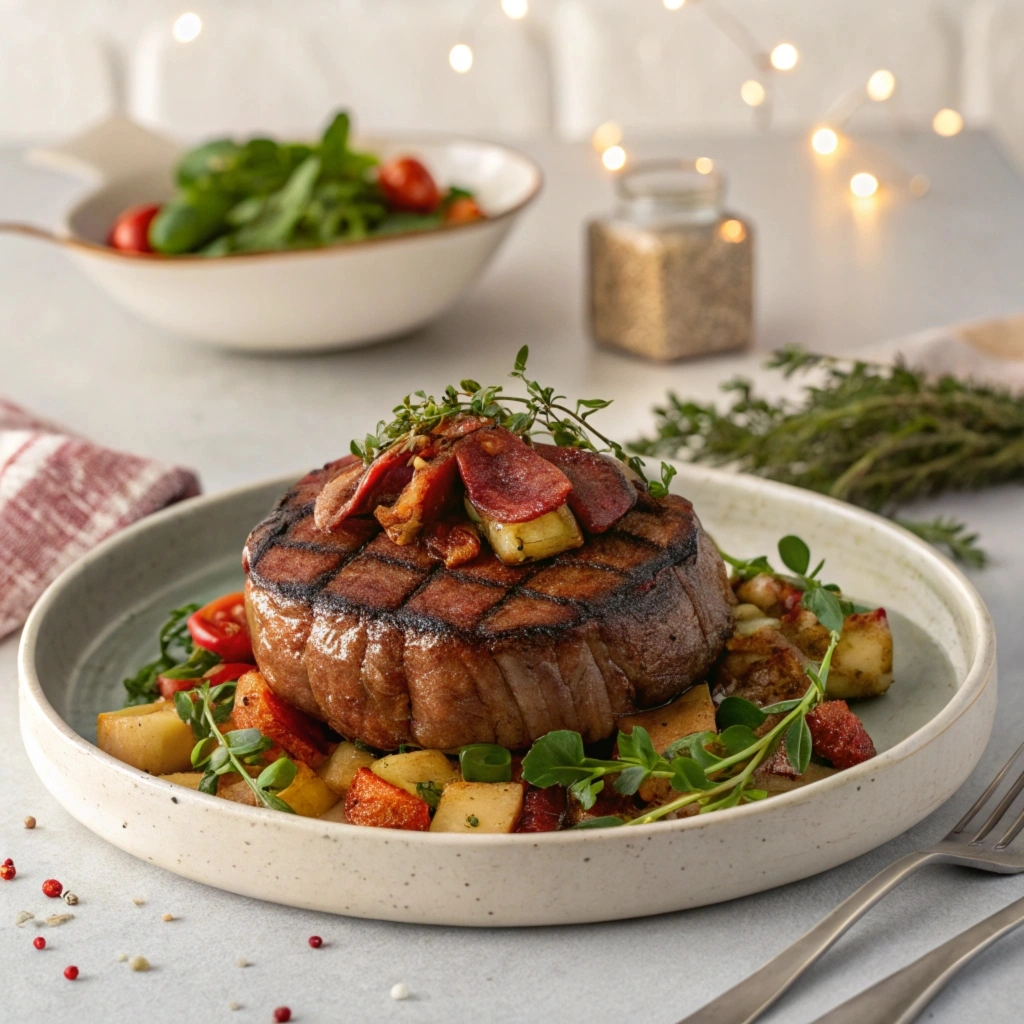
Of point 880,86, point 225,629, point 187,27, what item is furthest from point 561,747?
point 880,86

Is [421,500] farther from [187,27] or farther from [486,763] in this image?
[187,27]

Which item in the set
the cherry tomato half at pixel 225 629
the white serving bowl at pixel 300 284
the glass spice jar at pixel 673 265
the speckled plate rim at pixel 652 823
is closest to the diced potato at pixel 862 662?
the speckled plate rim at pixel 652 823

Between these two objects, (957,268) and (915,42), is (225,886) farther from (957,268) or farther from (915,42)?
(915,42)

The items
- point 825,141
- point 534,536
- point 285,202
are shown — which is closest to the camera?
point 534,536

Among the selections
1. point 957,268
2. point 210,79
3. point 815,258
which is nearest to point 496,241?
point 815,258

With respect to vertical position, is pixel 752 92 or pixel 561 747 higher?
pixel 561 747
